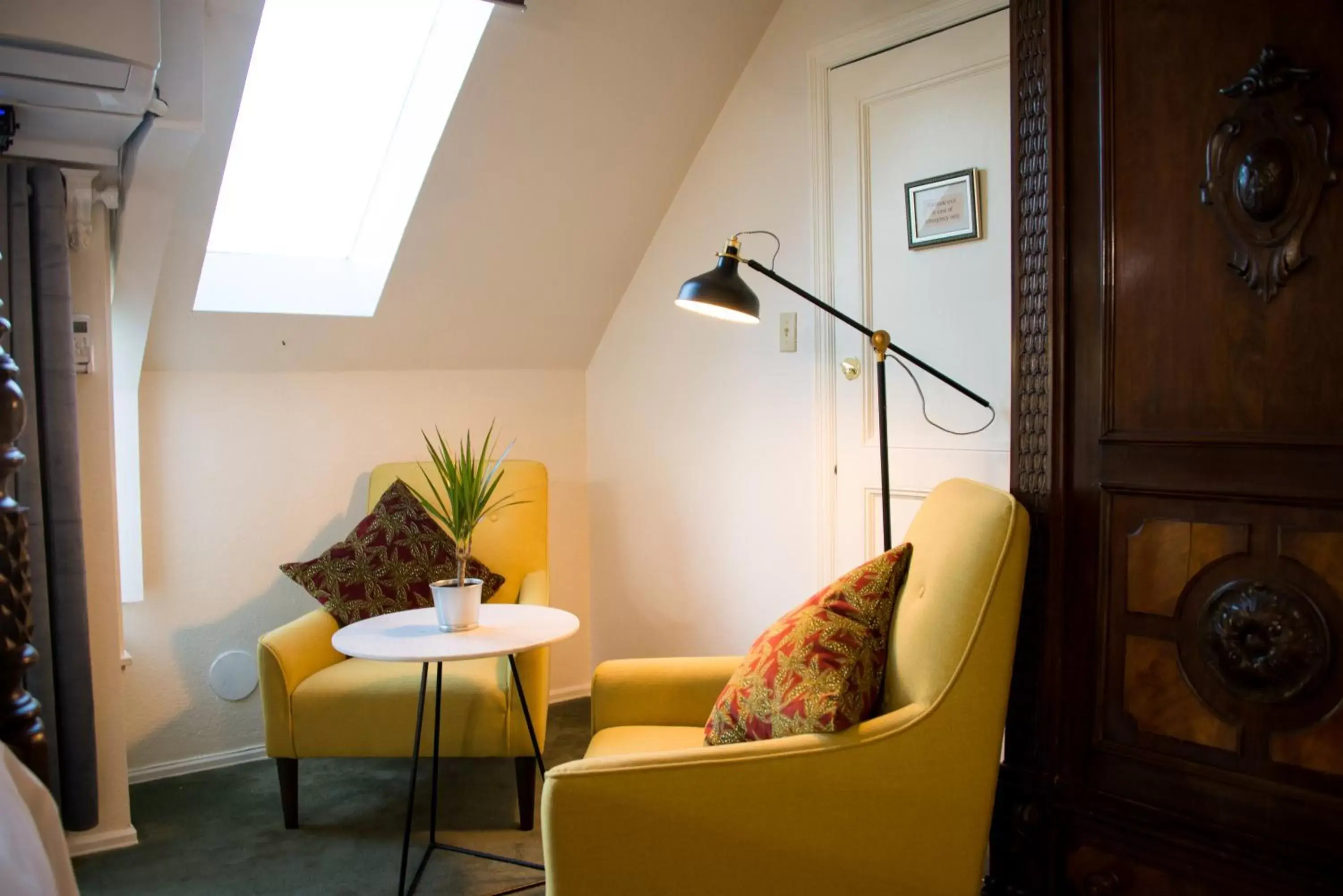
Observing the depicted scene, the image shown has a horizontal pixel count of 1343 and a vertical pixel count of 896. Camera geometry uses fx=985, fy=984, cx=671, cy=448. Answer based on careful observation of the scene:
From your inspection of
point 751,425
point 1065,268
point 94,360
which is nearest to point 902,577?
point 1065,268

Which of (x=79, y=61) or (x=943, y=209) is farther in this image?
(x=943, y=209)

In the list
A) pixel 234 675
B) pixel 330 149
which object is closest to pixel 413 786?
pixel 234 675

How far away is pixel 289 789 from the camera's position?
2.46 meters

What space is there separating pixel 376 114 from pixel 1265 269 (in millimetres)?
2324

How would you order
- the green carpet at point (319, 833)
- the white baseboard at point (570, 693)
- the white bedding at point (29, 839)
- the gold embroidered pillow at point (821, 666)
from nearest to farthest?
the white bedding at point (29, 839), the gold embroidered pillow at point (821, 666), the green carpet at point (319, 833), the white baseboard at point (570, 693)

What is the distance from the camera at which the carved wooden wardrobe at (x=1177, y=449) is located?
1396mm

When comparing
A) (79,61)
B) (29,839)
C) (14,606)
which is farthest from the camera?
(79,61)

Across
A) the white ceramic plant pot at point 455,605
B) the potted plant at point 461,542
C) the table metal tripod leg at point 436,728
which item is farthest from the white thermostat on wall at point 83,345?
the table metal tripod leg at point 436,728

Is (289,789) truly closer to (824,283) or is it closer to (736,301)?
(736,301)

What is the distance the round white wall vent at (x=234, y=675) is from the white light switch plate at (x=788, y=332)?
1.83 m

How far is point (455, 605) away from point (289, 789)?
2.49 ft

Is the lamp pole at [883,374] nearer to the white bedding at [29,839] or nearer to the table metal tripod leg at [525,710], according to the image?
the table metal tripod leg at [525,710]

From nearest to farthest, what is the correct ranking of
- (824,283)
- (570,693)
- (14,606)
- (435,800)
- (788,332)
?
(14,606)
(435,800)
(824,283)
(788,332)
(570,693)

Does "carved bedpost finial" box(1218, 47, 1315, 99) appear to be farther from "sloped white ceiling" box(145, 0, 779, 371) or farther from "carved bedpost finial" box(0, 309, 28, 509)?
"carved bedpost finial" box(0, 309, 28, 509)
